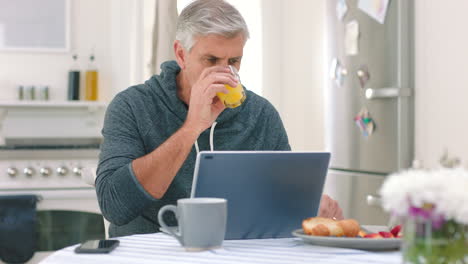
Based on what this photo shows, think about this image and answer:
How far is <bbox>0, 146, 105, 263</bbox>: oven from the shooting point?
318 cm

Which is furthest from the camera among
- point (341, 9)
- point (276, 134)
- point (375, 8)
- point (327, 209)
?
point (341, 9)

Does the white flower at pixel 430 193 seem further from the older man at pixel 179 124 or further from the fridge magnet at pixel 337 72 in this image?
the fridge magnet at pixel 337 72

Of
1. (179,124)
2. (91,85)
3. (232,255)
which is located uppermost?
(91,85)

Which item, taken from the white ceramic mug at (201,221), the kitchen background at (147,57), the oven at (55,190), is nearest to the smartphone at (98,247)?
the white ceramic mug at (201,221)

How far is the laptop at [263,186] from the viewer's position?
1.23 m

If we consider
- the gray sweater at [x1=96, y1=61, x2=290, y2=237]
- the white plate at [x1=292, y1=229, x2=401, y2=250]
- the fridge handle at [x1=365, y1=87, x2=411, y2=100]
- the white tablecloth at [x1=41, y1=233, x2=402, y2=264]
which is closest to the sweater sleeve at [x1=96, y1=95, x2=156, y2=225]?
the gray sweater at [x1=96, y1=61, x2=290, y2=237]

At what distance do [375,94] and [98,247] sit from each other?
171cm

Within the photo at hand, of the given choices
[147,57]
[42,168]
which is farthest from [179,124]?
[147,57]

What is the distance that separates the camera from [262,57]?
Result: 152 inches

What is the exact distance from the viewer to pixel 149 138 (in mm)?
1805

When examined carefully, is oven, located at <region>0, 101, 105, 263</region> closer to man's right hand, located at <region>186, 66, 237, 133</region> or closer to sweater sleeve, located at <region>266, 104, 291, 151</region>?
sweater sleeve, located at <region>266, 104, 291, 151</region>

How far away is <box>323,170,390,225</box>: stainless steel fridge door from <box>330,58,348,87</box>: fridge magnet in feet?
1.33

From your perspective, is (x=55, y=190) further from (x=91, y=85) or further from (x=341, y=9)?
(x=341, y=9)

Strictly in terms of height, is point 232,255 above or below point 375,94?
below
